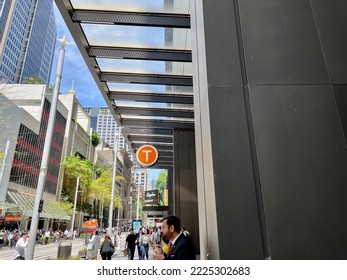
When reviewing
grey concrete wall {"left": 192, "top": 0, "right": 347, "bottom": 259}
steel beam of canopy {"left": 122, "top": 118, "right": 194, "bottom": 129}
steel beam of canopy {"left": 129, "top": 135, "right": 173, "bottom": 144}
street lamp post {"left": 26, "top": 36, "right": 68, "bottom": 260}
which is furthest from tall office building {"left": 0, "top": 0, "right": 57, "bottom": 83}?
grey concrete wall {"left": 192, "top": 0, "right": 347, "bottom": 259}

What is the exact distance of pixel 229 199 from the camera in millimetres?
2826

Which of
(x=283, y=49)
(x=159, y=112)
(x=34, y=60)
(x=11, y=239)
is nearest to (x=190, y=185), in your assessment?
(x=159, y=112)

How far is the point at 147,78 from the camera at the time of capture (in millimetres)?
10891

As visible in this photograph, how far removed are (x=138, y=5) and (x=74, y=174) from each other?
53.9m

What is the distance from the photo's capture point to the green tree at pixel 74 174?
5597 centimetres

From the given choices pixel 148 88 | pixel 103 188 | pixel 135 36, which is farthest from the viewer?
pixel 103 188

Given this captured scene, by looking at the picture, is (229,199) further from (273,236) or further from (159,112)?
(159,112)

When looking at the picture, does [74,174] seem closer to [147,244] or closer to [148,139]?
[148,139]

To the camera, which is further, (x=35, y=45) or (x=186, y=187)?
(x=35, y=45)

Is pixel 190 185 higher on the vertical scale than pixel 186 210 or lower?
higher

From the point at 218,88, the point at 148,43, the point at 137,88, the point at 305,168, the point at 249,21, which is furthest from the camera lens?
the point at 137,88

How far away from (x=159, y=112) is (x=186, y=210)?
5291mm

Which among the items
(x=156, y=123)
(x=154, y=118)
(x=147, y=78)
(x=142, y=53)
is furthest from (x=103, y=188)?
(x=142, y=53)

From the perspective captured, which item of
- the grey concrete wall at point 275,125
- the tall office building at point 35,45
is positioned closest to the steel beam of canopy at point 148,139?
the grey concrete wall at point 275,125
